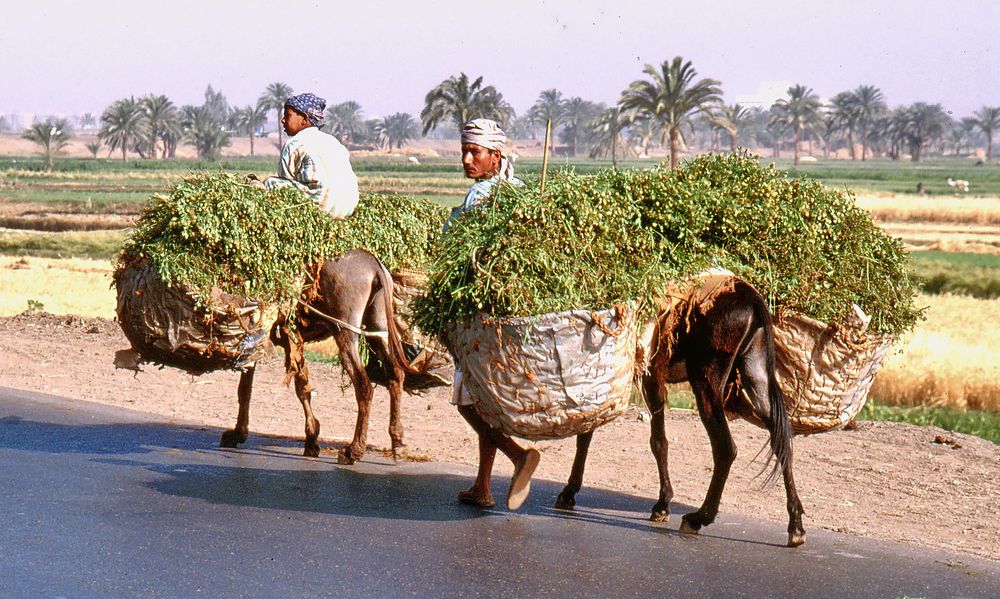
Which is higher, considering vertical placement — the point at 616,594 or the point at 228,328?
the point at 228,328

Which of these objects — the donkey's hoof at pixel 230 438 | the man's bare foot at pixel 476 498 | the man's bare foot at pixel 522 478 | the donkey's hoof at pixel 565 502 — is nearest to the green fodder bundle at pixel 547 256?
the man's bare foot at pixel 522 478

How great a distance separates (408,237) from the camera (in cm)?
947

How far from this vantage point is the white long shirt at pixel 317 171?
8852 millimetres

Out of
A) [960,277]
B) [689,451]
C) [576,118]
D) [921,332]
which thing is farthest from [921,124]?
[689,451]

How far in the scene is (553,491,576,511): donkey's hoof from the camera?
7438 mm

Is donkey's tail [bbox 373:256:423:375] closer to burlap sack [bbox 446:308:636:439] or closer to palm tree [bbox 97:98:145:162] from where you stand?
burlap sack [bbox 446:308:636:439]

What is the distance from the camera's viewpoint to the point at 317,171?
8.85 metres

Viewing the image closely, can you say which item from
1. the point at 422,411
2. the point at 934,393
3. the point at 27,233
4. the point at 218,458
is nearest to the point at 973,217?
the point at 27,233

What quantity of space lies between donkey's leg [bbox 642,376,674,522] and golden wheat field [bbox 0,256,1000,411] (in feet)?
5.24

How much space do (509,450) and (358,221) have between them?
272cm

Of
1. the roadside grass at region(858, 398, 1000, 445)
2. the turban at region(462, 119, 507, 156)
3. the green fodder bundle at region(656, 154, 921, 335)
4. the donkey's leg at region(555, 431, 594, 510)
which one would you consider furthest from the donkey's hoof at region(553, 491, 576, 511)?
the roadside grass at region(858, 398, 1000, 445)

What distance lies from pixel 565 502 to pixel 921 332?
12219mm

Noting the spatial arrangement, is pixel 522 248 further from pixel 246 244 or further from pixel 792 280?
pixel 246 244

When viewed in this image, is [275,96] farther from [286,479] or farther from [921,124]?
[286,479]
